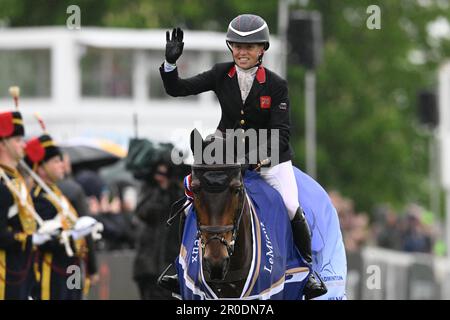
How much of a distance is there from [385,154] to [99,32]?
992 cm

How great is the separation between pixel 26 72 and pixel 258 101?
3087 cm

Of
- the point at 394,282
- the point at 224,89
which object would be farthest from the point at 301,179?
the point at 394,282

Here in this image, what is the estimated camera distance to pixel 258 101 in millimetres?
11391

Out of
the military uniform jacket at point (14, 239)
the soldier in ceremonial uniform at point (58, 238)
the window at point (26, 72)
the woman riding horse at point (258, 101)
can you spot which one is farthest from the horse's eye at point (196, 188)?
the window at point (26, 72)

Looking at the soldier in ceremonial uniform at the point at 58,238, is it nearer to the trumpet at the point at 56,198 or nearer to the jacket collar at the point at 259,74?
the trumpet at the point at 56,198

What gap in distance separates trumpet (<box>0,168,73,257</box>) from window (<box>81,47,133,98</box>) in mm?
25893

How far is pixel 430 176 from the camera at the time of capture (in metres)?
50.8

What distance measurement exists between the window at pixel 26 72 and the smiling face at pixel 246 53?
2929cm

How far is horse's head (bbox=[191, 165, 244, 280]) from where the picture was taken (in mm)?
10273

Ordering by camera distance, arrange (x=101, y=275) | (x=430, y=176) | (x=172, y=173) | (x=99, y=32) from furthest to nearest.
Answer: (x=430, y=176), (x=99, y=32), (x=101, y=275), (x=172, y=173)

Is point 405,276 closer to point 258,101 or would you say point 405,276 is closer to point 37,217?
point 37,217

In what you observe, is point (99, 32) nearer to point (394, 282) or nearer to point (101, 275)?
point (394, 282)

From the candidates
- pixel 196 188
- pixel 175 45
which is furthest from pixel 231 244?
pixel 175 45

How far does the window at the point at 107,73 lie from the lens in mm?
41000
